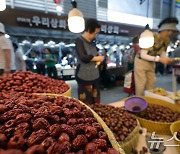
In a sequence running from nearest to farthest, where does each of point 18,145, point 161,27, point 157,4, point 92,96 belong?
point 18,145 < point 92,96 < point 161,27 < point 157,4

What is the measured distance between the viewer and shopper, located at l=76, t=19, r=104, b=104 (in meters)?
2.05

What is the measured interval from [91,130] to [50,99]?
1.25 ft

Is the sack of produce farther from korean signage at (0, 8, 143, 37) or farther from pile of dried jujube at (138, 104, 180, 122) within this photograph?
korean signage at (0, 8, 143, 37)

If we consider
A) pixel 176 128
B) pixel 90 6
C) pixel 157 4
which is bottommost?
pixel 176 128

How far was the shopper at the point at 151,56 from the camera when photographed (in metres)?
2.34

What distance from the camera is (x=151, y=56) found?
7.89ft

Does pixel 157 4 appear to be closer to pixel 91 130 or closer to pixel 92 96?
pixel 92 96

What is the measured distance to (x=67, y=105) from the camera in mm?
836

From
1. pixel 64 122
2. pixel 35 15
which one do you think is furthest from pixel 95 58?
pixel 35 15

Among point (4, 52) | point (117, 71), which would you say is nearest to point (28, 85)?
point (4, 52)

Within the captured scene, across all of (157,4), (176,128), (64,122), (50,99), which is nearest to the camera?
(64,122)

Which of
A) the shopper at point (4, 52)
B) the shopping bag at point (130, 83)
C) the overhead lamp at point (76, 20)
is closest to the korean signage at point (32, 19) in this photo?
the shopper at point (4, 52)

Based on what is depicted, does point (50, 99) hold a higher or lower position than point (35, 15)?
lower

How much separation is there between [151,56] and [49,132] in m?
2.12
